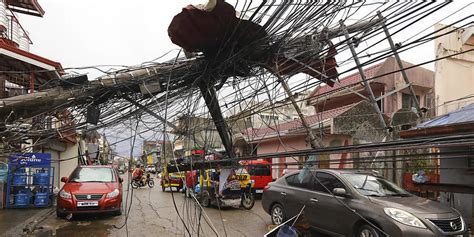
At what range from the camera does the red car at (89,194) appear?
11.0 metres

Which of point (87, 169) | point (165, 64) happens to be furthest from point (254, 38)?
point (87, 169)

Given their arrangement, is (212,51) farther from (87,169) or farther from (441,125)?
(87,169)

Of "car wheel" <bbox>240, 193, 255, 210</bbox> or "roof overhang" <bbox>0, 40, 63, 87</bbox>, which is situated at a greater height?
"roof overhang" <bbox>0, 40, 63, 87</bbox>

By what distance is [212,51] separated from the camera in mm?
4695

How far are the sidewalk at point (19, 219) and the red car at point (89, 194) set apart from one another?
2.83 ft

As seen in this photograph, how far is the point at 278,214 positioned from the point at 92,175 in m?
6.73

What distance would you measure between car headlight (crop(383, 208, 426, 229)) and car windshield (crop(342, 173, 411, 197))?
82 cm

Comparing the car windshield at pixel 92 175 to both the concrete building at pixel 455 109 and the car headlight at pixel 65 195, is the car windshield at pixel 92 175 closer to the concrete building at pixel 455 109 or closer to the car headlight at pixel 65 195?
the car headlight at pixel 65 195

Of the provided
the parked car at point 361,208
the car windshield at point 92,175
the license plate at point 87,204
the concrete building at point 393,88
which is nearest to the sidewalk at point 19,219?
the license plate at point 87,204

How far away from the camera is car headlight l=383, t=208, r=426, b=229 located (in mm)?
6250

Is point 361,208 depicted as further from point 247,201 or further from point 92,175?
point 92,175

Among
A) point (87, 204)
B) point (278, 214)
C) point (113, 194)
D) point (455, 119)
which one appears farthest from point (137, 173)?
point (455, 119)

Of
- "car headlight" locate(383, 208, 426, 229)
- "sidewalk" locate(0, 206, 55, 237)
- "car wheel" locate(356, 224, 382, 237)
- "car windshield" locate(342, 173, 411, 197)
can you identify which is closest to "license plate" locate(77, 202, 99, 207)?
"sidewalk" locate(0, 206, 55, 237)

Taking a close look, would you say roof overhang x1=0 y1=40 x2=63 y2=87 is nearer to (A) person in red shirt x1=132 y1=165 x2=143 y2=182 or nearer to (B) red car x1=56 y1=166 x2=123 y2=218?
(B) red car x1=56 y1=166 x2=123 y2=218
